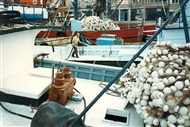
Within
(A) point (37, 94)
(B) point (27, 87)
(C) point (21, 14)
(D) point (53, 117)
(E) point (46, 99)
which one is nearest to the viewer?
(D) point (53, 117)

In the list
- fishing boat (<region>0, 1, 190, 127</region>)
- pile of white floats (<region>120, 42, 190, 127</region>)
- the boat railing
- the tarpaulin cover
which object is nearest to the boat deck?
fishing boat (<region>0, 1, 190, 127</region>)

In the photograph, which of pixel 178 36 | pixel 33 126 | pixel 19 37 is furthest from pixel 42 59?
pixel 178 36

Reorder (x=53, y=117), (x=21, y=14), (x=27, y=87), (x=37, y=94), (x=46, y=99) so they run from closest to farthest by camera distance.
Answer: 1. (x=53, y=117)
2. (x=37, y=94)
3. (x=27, y=87)
4. (x=46, y=99)
5. (x=21, y=14)

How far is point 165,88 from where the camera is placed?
85.0 inches

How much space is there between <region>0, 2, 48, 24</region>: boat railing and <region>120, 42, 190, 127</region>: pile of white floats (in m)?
2.21

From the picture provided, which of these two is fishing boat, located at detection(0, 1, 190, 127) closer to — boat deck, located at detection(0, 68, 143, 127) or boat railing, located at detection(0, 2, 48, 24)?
boat deck, located at detection(0, 68, 143, 127)

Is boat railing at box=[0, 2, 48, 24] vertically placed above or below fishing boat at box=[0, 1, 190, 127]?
above

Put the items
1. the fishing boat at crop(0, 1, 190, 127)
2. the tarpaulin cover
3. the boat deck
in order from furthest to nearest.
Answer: the boat deck, the fishing boat at crop(0, 1, 190, 127), the tarpaulin cover

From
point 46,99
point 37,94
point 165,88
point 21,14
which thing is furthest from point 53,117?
point 21,14

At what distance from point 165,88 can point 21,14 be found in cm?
278

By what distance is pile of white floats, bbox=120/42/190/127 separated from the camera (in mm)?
2102

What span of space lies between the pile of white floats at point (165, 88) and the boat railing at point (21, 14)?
2207 mm

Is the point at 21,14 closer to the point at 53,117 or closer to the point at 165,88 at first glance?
the point at 53,117

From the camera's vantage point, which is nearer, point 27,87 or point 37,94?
point 37,94
